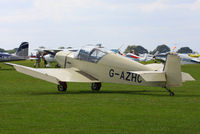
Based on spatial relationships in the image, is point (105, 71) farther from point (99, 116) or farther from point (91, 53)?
point (99, 116)

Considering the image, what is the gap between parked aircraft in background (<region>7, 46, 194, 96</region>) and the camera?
1201 cm

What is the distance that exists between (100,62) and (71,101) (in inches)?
133

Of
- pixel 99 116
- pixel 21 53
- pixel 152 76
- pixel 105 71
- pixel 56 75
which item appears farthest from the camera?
pixel 21 53

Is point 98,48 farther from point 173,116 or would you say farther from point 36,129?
point 36,129

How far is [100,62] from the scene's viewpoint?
46.8 ft

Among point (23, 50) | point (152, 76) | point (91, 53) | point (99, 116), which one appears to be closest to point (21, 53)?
point (23, 50)

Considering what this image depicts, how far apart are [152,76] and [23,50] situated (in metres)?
29.1

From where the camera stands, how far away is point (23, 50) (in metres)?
39.6

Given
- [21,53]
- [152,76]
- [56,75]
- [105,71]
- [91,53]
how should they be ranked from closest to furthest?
[152,76]
[56,75]
[105,71]
[91,53]
[21,53]

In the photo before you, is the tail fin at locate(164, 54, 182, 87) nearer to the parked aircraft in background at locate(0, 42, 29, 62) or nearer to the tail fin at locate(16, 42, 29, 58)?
the parked aircraft in background at locate(0, 42, 29, 62)

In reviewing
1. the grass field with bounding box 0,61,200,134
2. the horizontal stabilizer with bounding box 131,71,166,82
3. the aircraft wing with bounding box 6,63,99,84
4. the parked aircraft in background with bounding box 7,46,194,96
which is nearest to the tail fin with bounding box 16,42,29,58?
the parked aircraft in background with bounding box 7,46,194,96

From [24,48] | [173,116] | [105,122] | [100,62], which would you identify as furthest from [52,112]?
[24,48]

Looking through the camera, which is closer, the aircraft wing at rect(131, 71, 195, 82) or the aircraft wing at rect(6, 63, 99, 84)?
the aircraft wing at rect(131, 71, 195, 82)

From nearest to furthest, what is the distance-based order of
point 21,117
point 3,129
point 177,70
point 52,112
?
point 3,129 < point 21,117 < point 52,112 < point 177,70
